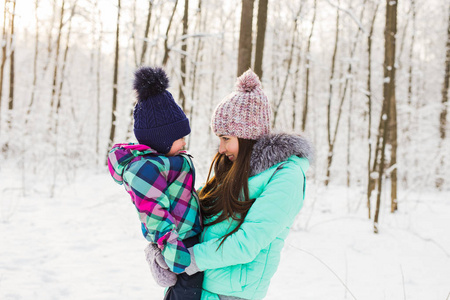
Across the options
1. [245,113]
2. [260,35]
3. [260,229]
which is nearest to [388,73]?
[260,35]

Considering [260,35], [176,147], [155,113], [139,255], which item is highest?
[260,35]

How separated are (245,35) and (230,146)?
2264mm

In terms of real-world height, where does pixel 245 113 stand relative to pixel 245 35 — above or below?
below

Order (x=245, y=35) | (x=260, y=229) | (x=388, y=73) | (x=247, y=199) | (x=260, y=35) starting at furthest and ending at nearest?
1. (x=388, y=73)
2. (x=260, y=35)
3. (x=245, y=35)
4. (x=247, y=199)
5. (x=260, y=229)

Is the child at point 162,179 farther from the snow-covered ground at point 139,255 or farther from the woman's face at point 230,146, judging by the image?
the snow-covered ground at point 139,255

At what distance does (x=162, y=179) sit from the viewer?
1345mm

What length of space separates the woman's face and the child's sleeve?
0.38 metres

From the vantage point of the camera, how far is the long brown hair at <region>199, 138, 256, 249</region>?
1380 mm

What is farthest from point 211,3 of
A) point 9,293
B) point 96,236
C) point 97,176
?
point 9,293

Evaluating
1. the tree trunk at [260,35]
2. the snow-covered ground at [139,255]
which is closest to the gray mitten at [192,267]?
the snow-covered ground at [139,255]

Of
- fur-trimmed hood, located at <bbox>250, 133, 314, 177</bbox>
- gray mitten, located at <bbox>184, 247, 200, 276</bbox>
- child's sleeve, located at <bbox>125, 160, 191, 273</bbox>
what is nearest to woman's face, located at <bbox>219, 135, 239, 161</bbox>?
fur-trimmed hood, located at <bbox>250, 133, 314, 177</bbox>

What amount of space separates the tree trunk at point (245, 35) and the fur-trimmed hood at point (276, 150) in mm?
2114

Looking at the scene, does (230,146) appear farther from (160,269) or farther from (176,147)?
(160,269)

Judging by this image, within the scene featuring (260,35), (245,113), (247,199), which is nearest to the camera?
(247,199)
